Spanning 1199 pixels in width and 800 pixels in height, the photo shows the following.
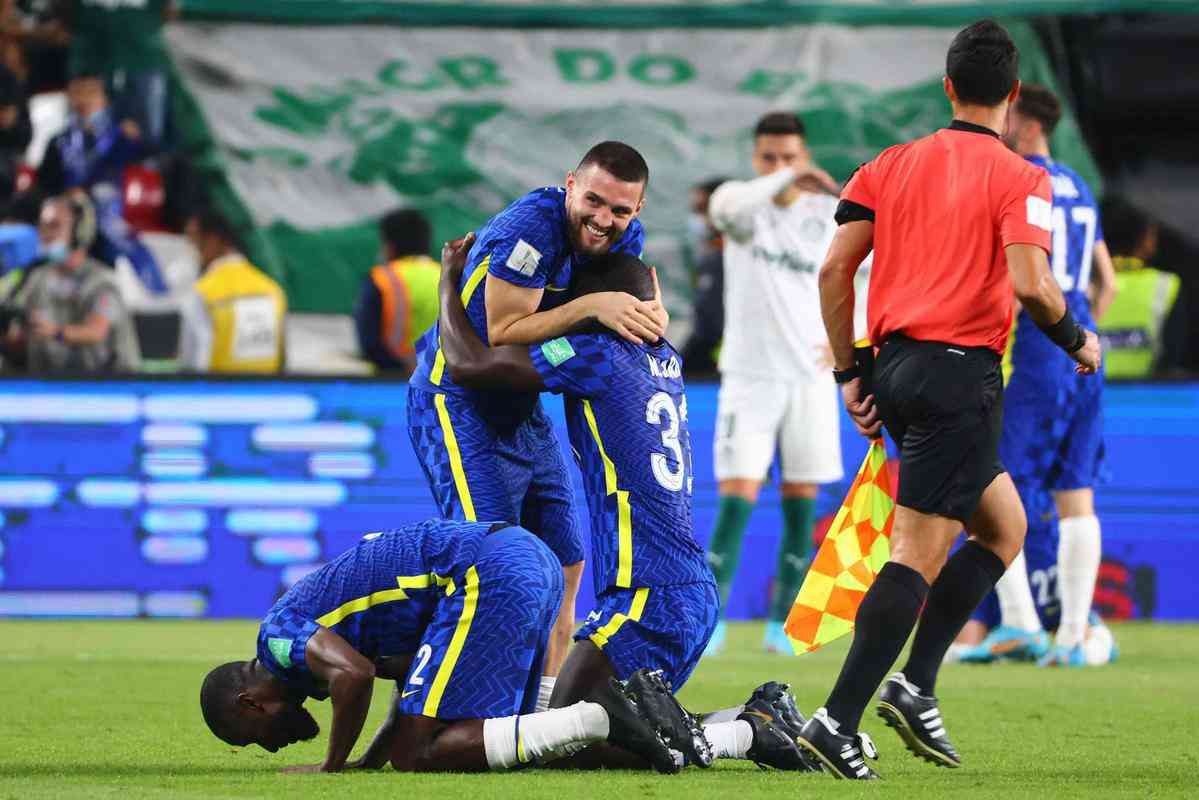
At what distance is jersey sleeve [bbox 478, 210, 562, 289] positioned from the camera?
5855mm

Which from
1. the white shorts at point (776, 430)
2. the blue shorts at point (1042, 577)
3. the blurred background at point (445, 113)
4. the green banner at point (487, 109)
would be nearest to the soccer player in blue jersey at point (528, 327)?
the white shorts at point (776, 430)

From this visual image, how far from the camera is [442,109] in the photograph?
14484 millimetres

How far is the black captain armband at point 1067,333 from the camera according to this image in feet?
17.4

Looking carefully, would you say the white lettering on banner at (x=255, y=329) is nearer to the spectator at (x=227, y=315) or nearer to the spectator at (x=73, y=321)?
the spectator at (x=227, y=315)

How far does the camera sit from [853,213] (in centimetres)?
543

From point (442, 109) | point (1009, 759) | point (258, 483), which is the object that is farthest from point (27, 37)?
point (1009, 759)

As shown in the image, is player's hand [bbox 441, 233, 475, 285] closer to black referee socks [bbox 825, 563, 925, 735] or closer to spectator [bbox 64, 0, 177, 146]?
black referee socks [bbox 825, 563, 925, 735]

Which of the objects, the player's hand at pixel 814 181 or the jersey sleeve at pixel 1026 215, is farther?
the player's hand at pixel 814 181

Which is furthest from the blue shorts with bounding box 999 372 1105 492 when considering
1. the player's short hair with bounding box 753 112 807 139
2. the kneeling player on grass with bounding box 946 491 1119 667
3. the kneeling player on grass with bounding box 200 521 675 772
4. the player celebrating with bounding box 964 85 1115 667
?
the kneeling player on grass with bounding box 200 521 675 772

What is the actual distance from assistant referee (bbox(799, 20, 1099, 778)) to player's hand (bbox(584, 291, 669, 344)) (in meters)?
0.50

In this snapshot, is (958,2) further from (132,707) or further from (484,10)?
(132,707)

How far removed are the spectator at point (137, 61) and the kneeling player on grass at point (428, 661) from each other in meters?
9.57

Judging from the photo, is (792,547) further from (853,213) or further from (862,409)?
(853,213)

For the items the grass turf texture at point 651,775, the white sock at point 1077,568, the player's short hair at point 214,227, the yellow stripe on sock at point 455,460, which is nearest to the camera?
the grass turf texture at point 651,775
